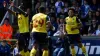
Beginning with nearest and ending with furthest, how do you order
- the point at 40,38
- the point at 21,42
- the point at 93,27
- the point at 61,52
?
the point at 40,38, the point at 21,42, the point at 61,52, the point at 93,27

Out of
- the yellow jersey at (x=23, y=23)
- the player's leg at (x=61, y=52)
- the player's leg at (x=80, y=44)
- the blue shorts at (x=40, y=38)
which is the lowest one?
the player's leg at (x=61, y=52)

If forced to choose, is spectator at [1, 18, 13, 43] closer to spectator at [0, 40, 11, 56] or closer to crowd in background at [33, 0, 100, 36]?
spectator at [0, 40, 11, 56]

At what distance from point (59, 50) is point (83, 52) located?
3.49ft

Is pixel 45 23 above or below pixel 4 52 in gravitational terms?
above

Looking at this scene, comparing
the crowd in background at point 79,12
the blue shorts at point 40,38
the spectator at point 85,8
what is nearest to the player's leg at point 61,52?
the crowd in background at point 79,12

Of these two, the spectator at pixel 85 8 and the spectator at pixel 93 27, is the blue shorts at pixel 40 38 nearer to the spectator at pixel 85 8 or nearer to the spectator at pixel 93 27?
the spectator at pixel 93 27

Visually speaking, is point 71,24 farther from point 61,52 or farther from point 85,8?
point 85,8

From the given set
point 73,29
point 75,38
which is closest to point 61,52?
point 75,38

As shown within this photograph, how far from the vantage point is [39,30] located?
16.9m

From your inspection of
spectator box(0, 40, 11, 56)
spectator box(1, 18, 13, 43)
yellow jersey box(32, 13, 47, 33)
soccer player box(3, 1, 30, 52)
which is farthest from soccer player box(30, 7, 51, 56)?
spectator box(1, 18, 13, 43)

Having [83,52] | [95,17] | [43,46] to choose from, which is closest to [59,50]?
[83,52]

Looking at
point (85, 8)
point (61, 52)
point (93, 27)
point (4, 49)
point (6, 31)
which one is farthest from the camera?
point (85, 8)

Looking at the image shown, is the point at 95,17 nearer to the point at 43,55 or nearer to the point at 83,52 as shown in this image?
the point at 83,52

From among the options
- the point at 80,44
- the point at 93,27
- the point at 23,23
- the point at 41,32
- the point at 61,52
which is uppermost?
the point at 23,23
